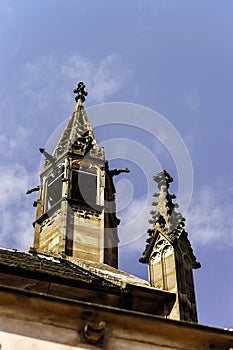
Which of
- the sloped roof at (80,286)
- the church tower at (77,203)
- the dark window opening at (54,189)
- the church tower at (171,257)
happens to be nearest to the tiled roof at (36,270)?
the sloped roof at (80,286)

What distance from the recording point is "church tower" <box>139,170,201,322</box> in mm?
12078

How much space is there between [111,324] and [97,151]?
14.7m

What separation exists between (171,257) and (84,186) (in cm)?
793

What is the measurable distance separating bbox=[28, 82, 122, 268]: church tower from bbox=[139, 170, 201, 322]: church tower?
394cm

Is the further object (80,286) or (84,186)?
(84,186)

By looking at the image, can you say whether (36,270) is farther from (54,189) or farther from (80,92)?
(80,92)

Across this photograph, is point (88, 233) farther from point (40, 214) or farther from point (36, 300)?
point (36, 300)

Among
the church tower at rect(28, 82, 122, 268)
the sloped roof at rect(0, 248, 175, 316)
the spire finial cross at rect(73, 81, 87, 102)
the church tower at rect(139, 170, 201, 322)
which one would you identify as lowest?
the sloped roof at rect(0, 248, 175, 316)

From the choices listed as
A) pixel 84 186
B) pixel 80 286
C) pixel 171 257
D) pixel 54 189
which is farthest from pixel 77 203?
pixel 80 286

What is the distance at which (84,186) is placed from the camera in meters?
20.4

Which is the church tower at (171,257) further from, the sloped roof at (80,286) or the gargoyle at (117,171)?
the gargoyle at (117,171)

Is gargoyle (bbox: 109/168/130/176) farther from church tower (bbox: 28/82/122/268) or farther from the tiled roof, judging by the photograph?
the tiled roof

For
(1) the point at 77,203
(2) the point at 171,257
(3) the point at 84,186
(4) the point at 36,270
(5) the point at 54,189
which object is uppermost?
(5) the point at 54,189

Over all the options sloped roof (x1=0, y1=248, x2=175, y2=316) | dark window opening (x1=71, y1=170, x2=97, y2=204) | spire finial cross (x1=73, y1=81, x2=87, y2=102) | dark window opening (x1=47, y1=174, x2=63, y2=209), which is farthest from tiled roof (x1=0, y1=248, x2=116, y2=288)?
spire finial cross (x1=73, y1=81, x2=87, y2=102)
